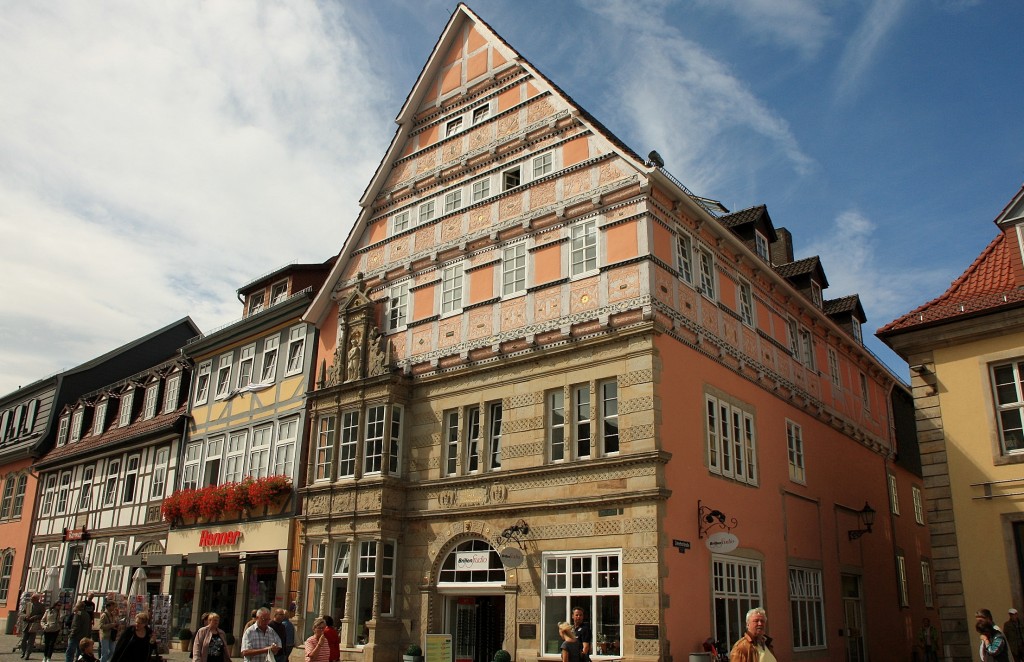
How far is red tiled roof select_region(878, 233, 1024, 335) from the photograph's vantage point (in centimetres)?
1672

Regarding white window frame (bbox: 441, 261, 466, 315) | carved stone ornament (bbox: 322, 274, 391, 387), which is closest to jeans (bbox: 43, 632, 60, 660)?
carved stone ornament (bbox: 322, 274, 391, 387)

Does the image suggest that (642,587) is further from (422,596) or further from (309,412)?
(309,412)

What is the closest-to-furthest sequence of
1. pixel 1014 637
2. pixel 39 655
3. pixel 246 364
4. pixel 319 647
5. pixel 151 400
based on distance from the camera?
pixel 319 647, pixel 1014 637, pixel 39 655, pixel 246 364, pixel 151 400

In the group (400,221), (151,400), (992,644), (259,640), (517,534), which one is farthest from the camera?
(151,400)

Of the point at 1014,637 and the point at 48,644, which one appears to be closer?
the point at 1014,637

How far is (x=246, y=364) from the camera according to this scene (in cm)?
2892

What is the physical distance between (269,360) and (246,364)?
1.41 metres

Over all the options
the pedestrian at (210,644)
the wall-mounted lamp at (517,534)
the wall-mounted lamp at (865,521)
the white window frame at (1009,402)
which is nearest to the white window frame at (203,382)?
the wall-mounted lamp at (517,534)

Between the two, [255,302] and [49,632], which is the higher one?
[255,302]

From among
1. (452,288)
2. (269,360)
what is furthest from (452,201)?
(269,360)

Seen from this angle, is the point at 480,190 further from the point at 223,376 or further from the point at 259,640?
the point at 259,640

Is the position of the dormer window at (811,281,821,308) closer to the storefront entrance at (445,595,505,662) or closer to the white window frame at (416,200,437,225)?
the white window frame at (416,200,437,225)

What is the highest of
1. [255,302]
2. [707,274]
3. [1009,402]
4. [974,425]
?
[255,302]

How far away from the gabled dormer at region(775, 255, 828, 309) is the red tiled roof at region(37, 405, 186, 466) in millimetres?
21553
